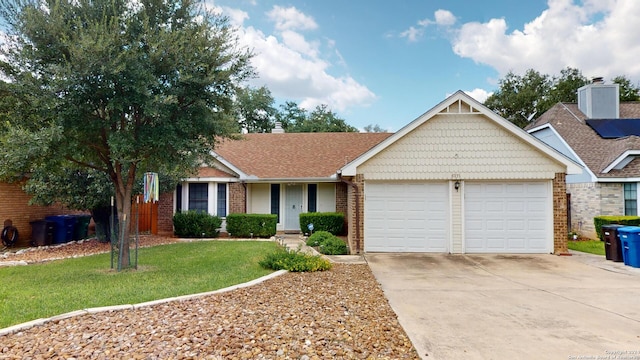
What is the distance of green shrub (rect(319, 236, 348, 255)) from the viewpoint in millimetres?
10758

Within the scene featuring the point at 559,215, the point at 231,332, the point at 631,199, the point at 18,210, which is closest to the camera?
the point at 231,332

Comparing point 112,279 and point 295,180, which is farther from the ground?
point 295,180

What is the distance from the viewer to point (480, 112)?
35.9 feet

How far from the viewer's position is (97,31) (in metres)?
7.02

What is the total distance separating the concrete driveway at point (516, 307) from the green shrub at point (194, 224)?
7.73m

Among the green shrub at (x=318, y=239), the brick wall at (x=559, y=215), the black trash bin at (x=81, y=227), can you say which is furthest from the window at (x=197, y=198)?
the brick wall at (x=559, y=215)

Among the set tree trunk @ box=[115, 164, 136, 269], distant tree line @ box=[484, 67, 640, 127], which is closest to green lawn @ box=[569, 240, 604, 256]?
tree trunk @ box=[115, 164, 136, 269]

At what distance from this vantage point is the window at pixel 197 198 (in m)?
15.6

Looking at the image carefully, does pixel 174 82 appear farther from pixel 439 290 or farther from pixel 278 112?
pixel 278 112

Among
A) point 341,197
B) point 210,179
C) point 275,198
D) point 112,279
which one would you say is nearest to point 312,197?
point 341,197

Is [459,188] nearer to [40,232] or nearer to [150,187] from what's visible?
[150,187]

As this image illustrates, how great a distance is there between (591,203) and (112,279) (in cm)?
1761

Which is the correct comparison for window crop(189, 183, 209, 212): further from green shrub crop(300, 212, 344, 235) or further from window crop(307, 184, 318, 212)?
window crop(307, 184, 318, 212)

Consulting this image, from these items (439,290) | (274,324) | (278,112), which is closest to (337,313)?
(274,324)
